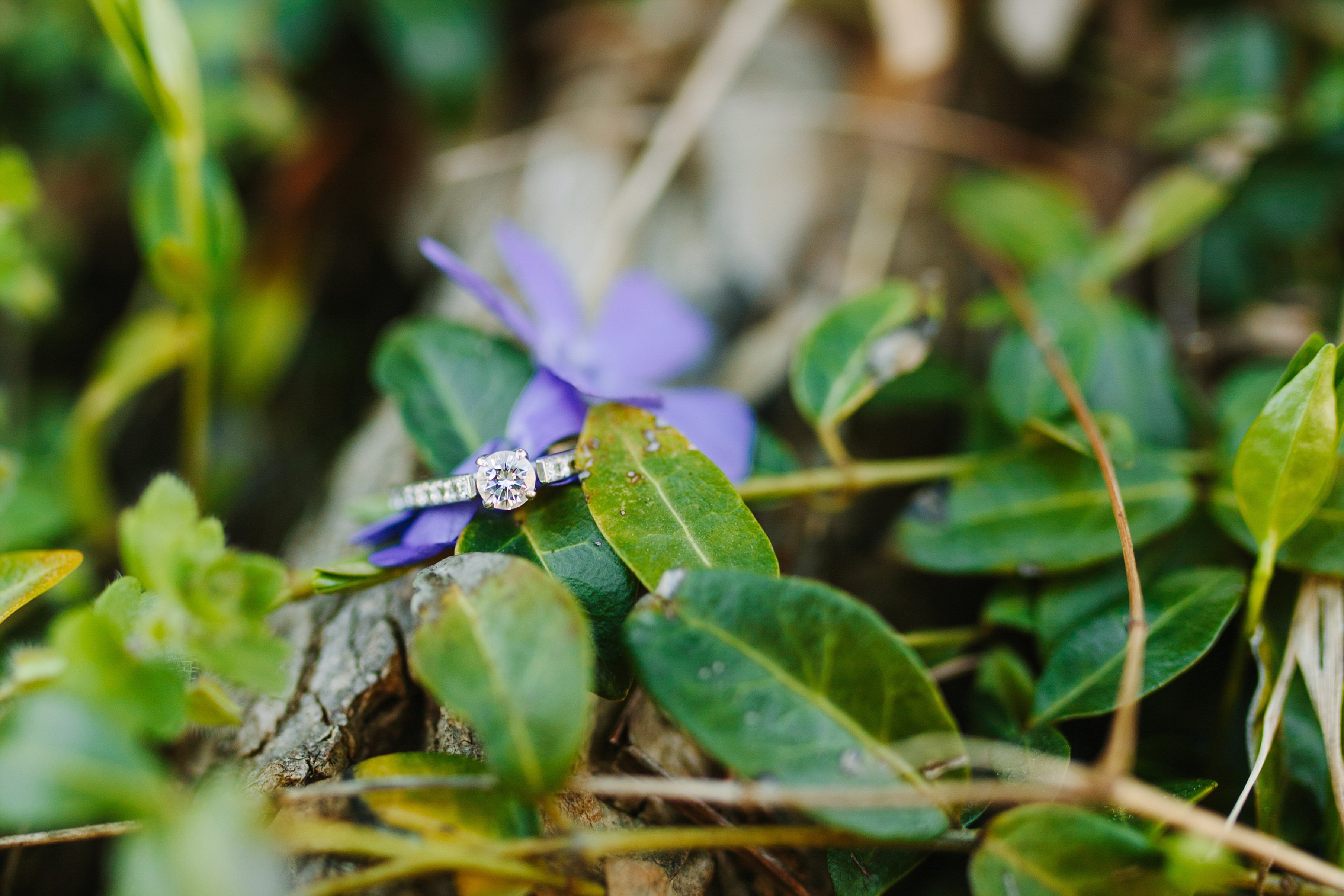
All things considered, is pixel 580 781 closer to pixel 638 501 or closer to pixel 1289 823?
pixel 638 501

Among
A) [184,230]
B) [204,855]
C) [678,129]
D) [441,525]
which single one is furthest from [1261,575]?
[184,230]

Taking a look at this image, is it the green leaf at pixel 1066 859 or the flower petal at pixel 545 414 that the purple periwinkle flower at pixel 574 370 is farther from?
the green leaf at pixel 1066 859

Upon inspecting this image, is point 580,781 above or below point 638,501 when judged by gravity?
below

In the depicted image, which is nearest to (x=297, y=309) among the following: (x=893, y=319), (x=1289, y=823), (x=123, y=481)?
(x=123, y=481)

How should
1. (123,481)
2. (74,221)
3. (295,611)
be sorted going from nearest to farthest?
(295,611), (123,481), (74,221)

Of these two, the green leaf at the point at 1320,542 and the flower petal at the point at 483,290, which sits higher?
the flower petal at the point at 483,290

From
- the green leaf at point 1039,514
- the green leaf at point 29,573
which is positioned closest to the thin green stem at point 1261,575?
the green leaf at point 1039,514

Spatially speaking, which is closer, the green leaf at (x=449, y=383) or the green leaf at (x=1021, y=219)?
the green leaf at (x=449, y=383)
